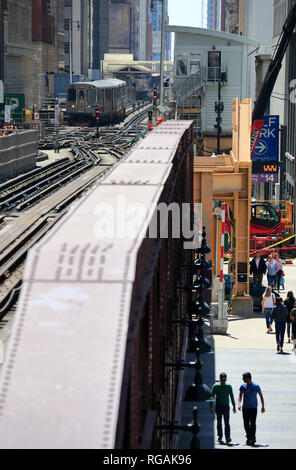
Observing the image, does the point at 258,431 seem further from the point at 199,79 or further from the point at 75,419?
the point at 199,79

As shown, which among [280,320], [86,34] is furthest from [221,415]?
[86,34]

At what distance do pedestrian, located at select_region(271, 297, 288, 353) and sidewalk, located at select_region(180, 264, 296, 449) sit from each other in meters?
0.36

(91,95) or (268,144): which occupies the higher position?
(91,95)

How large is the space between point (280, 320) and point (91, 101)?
59.7 metres

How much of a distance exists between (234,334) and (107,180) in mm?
14819

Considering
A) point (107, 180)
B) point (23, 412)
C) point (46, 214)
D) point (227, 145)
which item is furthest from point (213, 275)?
point (227, 145)

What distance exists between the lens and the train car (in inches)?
3054

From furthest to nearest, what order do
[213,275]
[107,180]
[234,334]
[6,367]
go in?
[213,275] → [234,334] → [107,180] → [6,367]

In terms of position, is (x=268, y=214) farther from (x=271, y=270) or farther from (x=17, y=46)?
(x=17, y=46)

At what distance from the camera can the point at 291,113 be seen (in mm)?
52156

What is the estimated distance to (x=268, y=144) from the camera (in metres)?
44.4

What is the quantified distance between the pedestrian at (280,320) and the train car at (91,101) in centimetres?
5827

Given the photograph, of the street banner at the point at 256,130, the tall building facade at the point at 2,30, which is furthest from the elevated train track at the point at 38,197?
the tall building facade at the point at 2,30

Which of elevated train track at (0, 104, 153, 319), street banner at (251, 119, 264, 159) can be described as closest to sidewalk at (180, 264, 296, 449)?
elevated train track at (0, 104, 153, 319)
